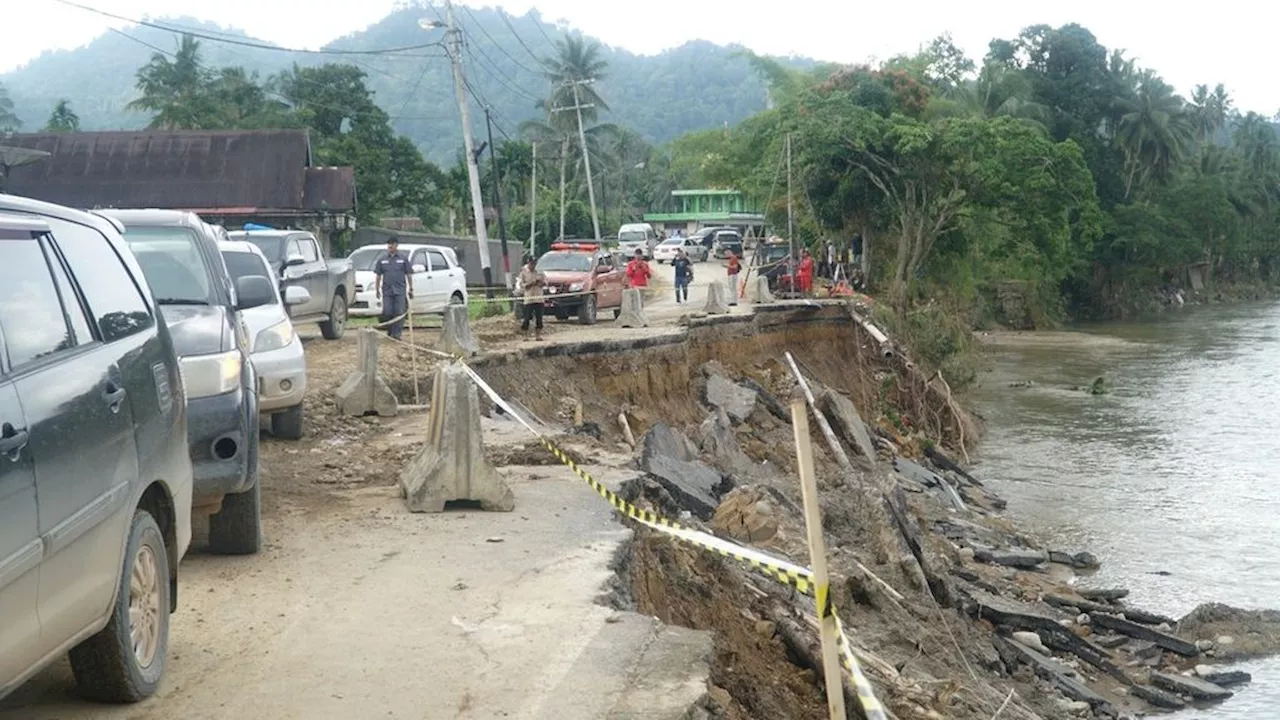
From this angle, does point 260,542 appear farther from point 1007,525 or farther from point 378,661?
point 1007,525

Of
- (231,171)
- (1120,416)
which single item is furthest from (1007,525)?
(231,171)

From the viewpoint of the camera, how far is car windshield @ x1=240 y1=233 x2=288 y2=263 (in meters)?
19.6

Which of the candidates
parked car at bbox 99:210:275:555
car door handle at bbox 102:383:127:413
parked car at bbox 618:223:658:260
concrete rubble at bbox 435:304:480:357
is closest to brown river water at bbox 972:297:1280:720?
concrete rubble at bbox 435:304:480:357

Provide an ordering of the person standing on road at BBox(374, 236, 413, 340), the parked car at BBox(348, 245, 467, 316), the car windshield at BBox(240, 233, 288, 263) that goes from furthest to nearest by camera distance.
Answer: the parked car at BBox(348, 245, 467, 316)
the person standing on road at BBox(374, 236, 413, 340)
the car windshield at BBox(240, 233, 288, 263)

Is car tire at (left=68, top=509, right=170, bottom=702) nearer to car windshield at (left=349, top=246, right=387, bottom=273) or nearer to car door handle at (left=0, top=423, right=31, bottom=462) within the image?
car door handle at (left=0, top=423, right=31, bottom=462)

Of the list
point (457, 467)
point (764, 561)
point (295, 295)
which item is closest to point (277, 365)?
point (295, 295)

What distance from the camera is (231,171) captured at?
3984 centimetres

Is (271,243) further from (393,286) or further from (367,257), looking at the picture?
(367,257)

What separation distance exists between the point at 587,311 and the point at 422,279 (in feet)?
13.9

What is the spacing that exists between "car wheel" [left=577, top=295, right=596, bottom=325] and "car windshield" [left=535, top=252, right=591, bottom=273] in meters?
1.05

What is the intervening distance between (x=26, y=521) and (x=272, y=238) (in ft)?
54.5

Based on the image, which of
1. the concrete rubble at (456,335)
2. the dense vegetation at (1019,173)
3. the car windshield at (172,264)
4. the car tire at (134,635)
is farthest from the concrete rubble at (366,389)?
the dense vegetation at (1019,173)

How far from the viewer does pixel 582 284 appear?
27516mm

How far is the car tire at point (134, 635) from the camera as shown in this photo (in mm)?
4914
